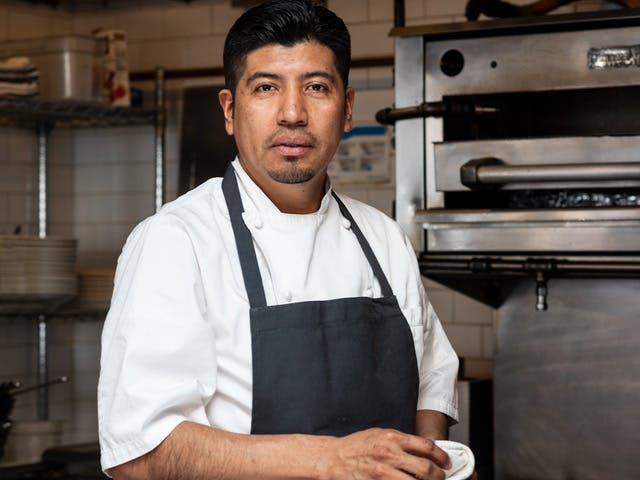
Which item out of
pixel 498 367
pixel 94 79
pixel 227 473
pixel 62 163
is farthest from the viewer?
pixel 62 163

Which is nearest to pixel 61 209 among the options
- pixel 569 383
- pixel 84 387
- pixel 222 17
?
pixel 84 387

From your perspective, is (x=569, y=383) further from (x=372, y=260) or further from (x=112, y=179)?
(x=112, y=179)

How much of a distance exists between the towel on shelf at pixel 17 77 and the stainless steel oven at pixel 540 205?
6.09 ft

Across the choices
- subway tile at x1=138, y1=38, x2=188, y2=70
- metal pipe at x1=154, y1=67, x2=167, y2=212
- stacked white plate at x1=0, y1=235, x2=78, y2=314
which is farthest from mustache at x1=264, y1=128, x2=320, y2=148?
subway tile at x1=138, y1=38, x2=188, y2=70

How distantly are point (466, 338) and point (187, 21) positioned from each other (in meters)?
1.79

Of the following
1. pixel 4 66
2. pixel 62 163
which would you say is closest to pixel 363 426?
pixel 4 66

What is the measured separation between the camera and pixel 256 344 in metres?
1.69

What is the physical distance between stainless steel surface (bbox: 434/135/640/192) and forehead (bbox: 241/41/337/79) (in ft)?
1.84

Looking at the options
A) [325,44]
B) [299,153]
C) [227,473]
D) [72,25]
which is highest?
[72,25]

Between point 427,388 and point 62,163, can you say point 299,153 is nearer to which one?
point 427,388

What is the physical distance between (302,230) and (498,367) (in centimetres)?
103

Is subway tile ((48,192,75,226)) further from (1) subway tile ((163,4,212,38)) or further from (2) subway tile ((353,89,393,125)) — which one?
(2) subway tile ((353,89,393,125))

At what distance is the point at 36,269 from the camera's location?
3.72 metres

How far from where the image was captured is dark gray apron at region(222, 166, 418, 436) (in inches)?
66.9
